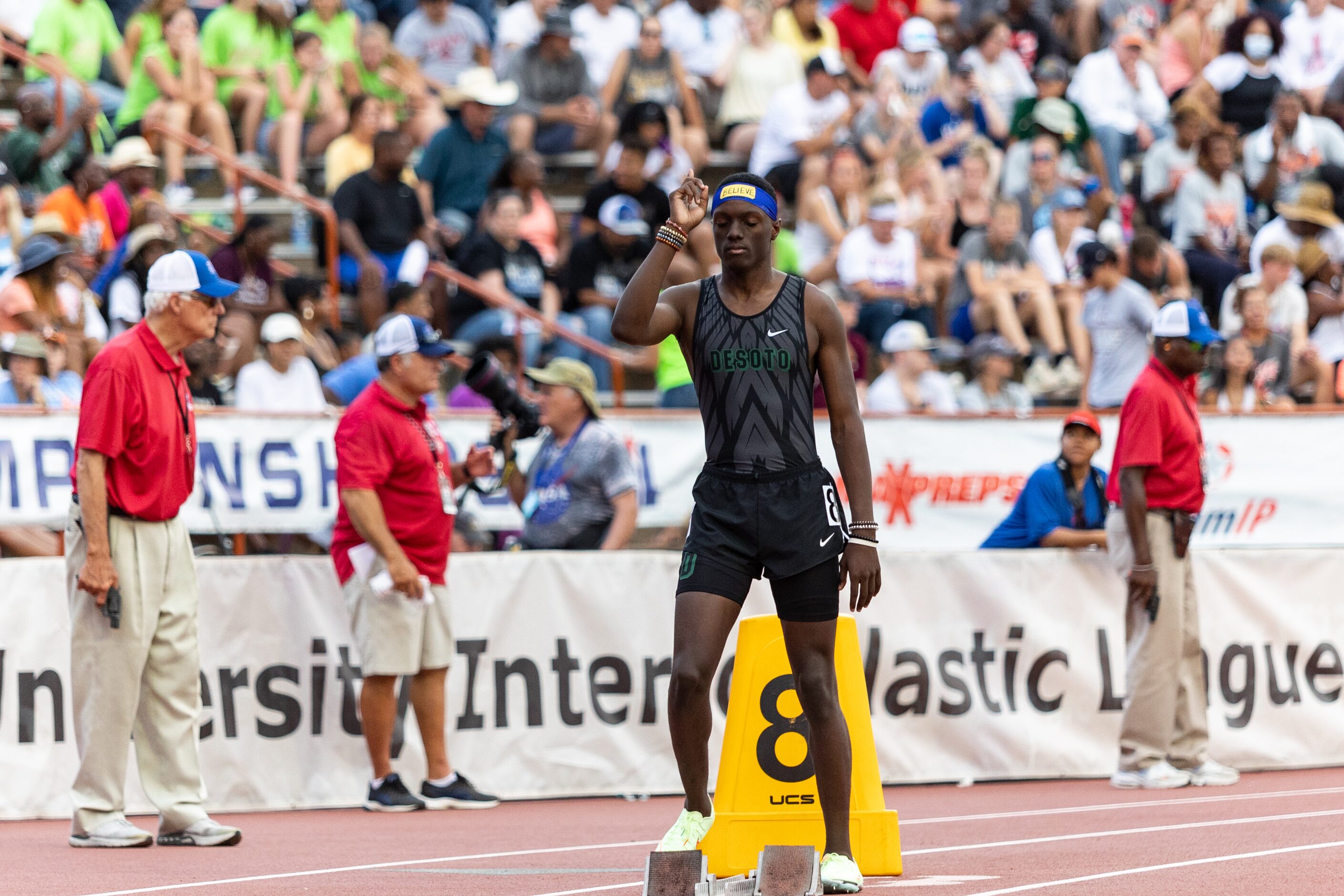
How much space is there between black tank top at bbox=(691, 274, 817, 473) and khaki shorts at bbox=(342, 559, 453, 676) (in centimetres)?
370

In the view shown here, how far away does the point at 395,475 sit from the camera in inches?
384

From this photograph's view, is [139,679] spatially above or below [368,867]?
above

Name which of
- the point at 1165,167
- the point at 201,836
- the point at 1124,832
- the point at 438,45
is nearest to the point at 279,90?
the point at 438,45

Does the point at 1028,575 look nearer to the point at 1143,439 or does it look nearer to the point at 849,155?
the point at 1143,439

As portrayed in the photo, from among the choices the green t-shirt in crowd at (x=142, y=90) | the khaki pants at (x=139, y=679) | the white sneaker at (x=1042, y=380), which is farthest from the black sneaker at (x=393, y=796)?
the green t-shirt in crowd at (x=142, y=90)

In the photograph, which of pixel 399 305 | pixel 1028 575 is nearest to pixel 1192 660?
pixel 1028 575

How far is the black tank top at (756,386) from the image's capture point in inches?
250

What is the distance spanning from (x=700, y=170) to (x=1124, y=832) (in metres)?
11.2

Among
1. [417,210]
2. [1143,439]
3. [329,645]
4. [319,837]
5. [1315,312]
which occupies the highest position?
[417,210]

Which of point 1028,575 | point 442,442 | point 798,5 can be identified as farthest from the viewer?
point 798,5

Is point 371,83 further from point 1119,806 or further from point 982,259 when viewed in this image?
point 1119,806

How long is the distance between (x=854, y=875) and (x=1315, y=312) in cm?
1213

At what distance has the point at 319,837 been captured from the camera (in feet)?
28.7

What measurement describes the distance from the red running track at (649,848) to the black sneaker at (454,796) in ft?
0.43
